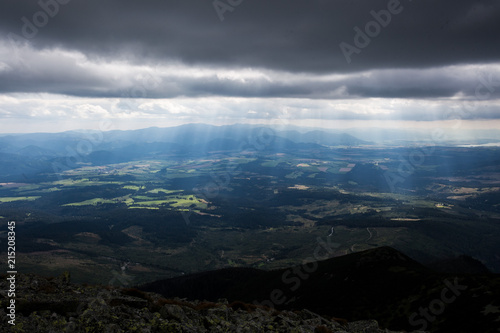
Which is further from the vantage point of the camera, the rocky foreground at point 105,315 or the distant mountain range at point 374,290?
the distant mountain range at point 374,290

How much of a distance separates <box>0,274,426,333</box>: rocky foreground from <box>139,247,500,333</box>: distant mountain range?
130ft

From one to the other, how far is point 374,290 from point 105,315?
87.3 meters

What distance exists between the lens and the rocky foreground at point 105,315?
2144 cm

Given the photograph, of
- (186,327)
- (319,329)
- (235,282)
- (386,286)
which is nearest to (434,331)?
(319,329)

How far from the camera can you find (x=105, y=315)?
2305 centimetres

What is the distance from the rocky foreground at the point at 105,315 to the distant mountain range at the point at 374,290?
3957 cm

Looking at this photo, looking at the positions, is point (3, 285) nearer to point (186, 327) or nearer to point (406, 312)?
point (186, 327)

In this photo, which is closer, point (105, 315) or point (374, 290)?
point (105, 315)

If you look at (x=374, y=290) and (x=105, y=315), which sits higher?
(x=105, y=315)

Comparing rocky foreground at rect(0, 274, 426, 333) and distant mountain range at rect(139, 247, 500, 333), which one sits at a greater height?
rocky foreground at rect(0, 274, 426, 333)

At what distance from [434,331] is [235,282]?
378 feet

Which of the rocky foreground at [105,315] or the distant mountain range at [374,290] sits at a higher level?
the rocky foreground at [105,315]

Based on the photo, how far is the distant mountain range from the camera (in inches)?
2233

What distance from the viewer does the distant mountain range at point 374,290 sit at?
5672cm
